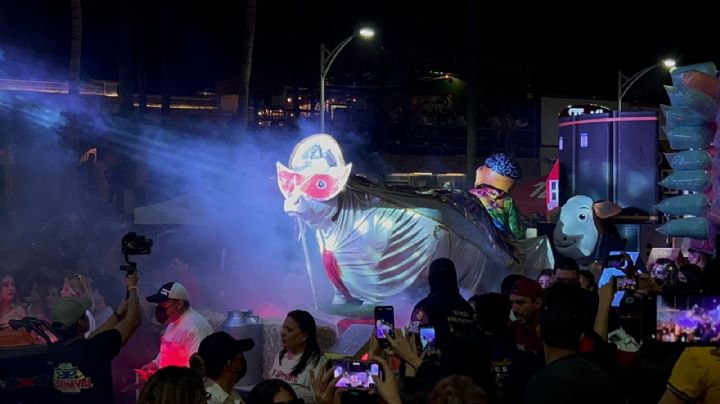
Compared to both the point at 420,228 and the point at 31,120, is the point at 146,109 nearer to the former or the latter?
the point at 31,120

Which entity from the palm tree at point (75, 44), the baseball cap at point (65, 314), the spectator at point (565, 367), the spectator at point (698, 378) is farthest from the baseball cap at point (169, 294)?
the palm tree at point (75, 44)

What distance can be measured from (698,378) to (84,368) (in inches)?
134

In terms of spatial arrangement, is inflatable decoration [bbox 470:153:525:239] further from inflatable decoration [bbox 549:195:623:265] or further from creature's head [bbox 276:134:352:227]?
inflatable decoration [bbox 549:195:623:265]

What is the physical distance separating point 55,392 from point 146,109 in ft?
77.1

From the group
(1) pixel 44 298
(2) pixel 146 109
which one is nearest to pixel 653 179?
(1) pixel 44 298

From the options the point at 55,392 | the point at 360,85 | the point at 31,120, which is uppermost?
the point at 360,85

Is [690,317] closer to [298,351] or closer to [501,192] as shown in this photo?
[298,351]

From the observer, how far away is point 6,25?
2794 cm

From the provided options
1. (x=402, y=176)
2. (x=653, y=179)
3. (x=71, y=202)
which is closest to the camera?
(x=653, y=179)

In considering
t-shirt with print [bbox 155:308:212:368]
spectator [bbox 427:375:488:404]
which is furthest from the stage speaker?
spectator [bbox 427:375:488:404]

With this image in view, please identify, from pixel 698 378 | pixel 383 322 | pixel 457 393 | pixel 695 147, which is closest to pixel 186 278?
pixel 383 322

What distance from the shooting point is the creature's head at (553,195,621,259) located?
14.7m

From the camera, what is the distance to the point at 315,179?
11.1m

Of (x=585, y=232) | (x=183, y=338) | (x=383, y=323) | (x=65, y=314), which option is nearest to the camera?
(x=383, y=323)
